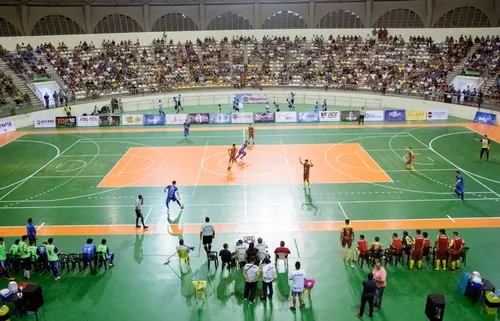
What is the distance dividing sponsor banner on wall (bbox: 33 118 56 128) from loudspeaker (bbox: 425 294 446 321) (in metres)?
35.2

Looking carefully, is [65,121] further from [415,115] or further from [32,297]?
[415,115]

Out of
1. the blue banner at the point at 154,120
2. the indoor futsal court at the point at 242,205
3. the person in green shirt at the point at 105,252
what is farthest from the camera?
the blue banner at the point at 154,120

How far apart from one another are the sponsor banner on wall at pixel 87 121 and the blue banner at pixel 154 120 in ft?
14.0

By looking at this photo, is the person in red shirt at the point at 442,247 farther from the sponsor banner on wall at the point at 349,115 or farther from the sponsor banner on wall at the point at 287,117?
the sponsor banner on wall at the point at 287,117

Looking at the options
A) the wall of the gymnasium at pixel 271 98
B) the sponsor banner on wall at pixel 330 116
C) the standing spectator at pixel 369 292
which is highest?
the wall of the gymnasium at pixel 271 98

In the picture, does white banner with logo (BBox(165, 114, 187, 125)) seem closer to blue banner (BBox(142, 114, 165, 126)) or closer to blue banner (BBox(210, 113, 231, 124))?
blue banner (BBox(142, 114, 165, 126))

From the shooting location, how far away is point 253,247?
1487cm

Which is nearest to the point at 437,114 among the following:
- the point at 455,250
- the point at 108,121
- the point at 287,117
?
the point at 287,117

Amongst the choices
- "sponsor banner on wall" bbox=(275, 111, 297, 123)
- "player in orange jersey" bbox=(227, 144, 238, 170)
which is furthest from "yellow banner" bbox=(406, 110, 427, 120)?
"player in orange jersey" bbox=(227, 144, 238, 170)

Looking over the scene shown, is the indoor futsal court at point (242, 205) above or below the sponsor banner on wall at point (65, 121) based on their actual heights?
below

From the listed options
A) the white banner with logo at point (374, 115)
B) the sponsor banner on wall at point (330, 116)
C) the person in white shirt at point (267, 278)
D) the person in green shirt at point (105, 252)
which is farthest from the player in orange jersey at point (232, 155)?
the white banner with logo at point (374, 115)

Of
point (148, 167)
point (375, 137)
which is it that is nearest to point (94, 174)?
point (148, 167)

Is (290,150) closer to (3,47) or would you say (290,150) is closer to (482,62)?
(482,62)

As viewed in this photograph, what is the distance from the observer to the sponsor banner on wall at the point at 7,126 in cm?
3606
